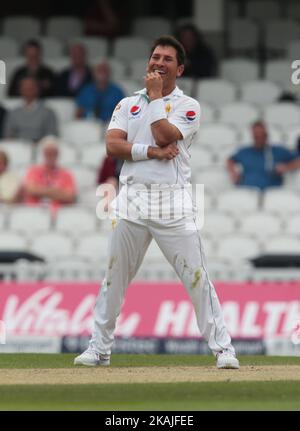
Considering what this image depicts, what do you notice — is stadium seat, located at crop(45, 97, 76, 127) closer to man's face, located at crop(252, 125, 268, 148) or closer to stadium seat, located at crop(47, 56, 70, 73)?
stadium seat, located at crop(47, 56, 70, 73)

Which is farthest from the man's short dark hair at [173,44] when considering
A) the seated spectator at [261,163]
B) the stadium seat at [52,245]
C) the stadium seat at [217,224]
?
the seated spectator at [261,163]

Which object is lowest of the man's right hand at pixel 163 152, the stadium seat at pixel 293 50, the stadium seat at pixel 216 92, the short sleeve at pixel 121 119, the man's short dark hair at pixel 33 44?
the man's right hand at pixel 163 152

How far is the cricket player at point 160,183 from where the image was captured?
8.76 meters

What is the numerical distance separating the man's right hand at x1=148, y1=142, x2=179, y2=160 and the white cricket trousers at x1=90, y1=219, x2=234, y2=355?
1.33 ft

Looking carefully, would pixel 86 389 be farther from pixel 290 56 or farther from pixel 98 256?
pixel 290 56

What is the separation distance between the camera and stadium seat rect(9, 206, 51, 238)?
15.3m

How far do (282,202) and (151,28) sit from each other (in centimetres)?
456

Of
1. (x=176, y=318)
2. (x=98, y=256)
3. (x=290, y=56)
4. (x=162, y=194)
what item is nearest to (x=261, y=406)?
(x=162, y=194)

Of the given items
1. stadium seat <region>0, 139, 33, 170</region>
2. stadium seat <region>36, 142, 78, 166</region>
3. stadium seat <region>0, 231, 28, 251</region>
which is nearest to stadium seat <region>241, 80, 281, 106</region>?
stadium seat <region>36, 142, 78, 166</region>

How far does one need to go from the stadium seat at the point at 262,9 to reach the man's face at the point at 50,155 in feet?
16.0

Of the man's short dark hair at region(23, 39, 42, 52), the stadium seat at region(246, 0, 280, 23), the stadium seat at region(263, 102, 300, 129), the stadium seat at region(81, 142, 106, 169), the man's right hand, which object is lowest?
the man's right hand

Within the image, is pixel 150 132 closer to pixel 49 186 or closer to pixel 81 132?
pixel 49 186

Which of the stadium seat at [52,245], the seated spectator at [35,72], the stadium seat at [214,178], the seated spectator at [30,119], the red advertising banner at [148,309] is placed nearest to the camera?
the red advertising banner at [148,309]

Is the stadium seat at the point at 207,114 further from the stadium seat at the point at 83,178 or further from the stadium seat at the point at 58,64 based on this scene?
the stadium seat at the point at 58,64
